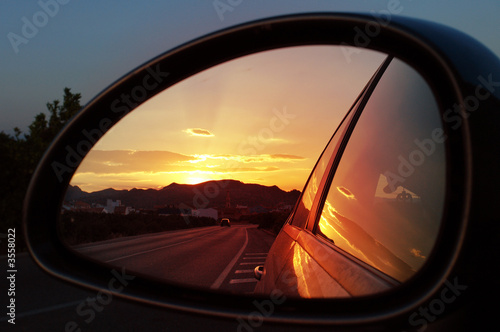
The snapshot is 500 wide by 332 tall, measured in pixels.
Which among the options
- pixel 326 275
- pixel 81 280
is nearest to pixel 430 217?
pixel 326 275

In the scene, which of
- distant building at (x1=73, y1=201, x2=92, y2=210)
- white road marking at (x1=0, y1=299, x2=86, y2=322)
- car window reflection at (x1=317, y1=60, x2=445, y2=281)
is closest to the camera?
car window reflection at (x1=317, y1=60, x2=445, y2=281)

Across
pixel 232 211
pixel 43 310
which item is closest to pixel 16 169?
pixel 43 310

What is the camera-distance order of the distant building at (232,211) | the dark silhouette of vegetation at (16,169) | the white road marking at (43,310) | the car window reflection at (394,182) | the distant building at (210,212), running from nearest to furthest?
the car window reflection at (394,182) → the distant building at (232,211) → the distant building at (210,212) → the white road marking at (43,310) → the dark silhouette of vegetation at (16,169)

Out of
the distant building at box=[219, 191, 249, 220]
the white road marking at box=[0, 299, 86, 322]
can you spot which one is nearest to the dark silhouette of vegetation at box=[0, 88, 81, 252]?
the white road marking at box=[0, 299, 86, 322]

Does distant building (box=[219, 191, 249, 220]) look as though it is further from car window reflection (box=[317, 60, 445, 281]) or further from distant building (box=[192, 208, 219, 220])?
car window reflection (box=[317, 60, 445, 281])

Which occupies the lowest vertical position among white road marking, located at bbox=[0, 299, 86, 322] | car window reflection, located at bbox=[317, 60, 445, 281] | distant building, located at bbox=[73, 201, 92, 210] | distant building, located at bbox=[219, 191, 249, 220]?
white road marking, located at bbox=[0, 299, 86, 322]

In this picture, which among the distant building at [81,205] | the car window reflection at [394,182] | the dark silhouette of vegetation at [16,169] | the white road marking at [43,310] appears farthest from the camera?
the dark silhouette of vegetation at [16,169]

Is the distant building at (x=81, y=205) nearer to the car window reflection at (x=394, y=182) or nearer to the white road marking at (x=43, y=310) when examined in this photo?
the car window reflection at (x=394, y=182)

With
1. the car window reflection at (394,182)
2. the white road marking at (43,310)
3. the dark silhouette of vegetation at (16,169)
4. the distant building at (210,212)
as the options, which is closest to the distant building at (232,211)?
the distant building at (210,212)

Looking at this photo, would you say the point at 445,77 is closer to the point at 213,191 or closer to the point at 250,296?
the point at 250,296

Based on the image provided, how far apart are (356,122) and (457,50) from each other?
1.55 m

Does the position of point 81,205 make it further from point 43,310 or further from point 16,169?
point 16,169

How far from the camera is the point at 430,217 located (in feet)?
4.12

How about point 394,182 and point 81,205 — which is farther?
point 81,205
